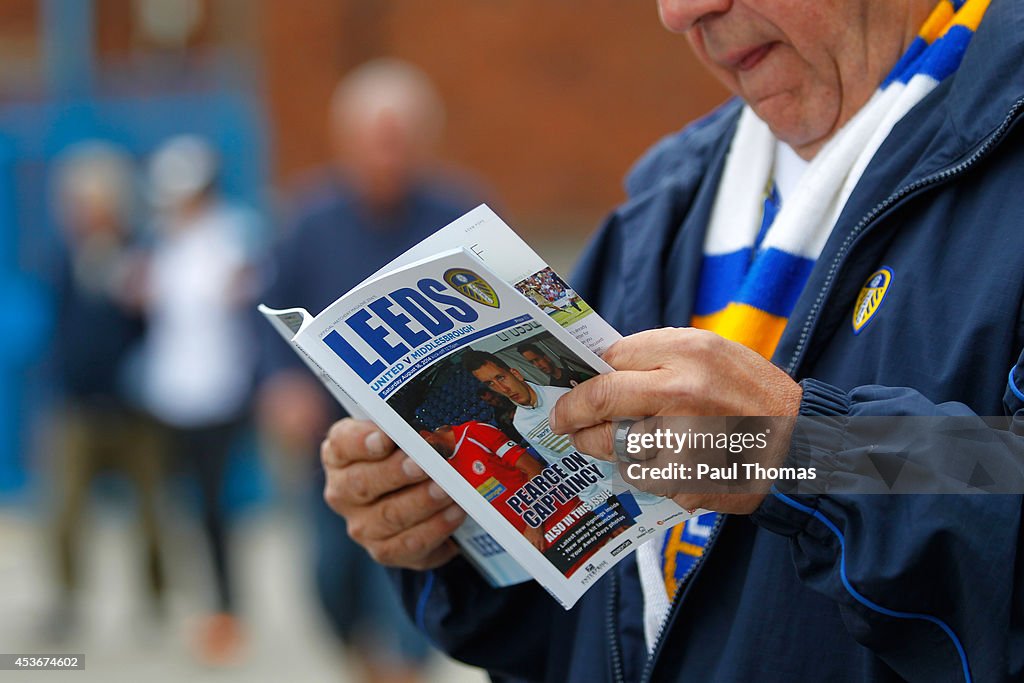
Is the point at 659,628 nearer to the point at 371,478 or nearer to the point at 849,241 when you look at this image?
the point at 371,478

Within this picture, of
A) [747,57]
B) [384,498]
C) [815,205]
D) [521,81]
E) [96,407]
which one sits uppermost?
[747,57]

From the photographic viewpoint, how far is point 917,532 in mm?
1241

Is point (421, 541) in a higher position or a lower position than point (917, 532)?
lower

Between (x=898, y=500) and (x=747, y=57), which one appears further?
(x=747, y=57)

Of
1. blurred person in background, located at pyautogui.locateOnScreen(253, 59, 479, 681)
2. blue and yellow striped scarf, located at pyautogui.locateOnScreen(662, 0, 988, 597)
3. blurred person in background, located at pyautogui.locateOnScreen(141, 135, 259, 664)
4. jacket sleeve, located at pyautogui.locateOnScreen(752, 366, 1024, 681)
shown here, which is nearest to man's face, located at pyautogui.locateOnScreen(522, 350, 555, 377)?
jacket sleeve, located at pyautogui.locateOnScreen(752, 366, 1024, 681)

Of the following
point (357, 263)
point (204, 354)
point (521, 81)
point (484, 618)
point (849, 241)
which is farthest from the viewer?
point (521, 81)

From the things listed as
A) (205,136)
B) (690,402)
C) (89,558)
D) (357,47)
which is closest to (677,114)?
(357,47)

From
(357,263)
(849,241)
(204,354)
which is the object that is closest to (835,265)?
(849,241)

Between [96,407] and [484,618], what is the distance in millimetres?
4372

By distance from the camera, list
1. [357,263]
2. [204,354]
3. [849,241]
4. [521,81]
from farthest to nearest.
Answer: [521,81] → [204,354] → [357,263] → [849,241]

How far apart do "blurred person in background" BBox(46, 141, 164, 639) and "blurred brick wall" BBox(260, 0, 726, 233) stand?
5325 millimetres

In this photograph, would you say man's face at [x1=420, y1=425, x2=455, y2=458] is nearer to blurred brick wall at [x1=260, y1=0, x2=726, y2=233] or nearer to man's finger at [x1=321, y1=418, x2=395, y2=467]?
man's finger at [x1=321, y1=418, x2=395, y2=467]

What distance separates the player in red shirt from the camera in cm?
145

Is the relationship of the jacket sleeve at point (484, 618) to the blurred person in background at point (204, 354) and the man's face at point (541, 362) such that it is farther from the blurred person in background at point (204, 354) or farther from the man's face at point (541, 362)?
the blurred person in background at point (204, 354)
